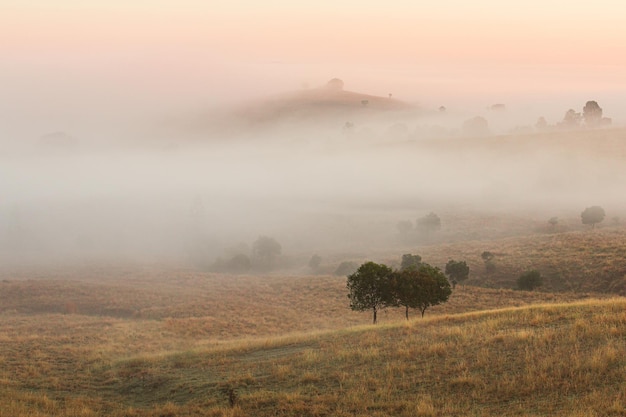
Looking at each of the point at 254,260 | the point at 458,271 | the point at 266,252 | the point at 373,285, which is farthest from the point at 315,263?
the point at 373,285

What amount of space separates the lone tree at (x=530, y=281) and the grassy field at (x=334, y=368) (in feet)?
60.1

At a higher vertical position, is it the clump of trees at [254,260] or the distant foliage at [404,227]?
the distant foliage at [404,227]

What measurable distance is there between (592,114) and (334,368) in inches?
7059

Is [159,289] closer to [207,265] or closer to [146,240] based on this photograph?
[207,265]

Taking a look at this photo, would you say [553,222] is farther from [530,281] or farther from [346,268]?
[530,281]

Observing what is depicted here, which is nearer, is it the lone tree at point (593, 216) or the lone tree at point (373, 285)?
the lone tree at point (373, 285)

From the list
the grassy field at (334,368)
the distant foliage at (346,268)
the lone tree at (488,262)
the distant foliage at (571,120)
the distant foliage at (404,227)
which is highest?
the distant foliage at (571,120)

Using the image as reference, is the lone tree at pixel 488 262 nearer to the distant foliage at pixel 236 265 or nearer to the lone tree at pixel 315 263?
the lone tree at pixel 315 263

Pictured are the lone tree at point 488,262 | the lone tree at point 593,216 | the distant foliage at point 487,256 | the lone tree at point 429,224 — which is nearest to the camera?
the lone tree at point 488,262

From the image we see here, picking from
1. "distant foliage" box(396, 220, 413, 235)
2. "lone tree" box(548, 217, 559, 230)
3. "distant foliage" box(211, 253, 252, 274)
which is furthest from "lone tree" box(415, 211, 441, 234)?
"distant foliage" box(211, 253, 252, 274)

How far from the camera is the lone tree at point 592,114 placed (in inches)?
6649

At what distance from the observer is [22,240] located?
116 metres

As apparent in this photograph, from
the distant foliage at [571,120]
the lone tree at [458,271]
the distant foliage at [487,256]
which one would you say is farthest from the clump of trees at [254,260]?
the distant foliage at [571,120]

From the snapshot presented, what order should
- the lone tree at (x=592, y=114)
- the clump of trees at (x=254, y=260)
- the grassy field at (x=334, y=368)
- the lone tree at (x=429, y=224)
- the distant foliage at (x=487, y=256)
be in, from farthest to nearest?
the lone tree at (x=592, y=114) < the lone tree at (x=429, y=224) < the clump of trees at (x=254, y=260) < the distant foliage at (x=487, y=256) < the grassy field at (x=334, y=368)
